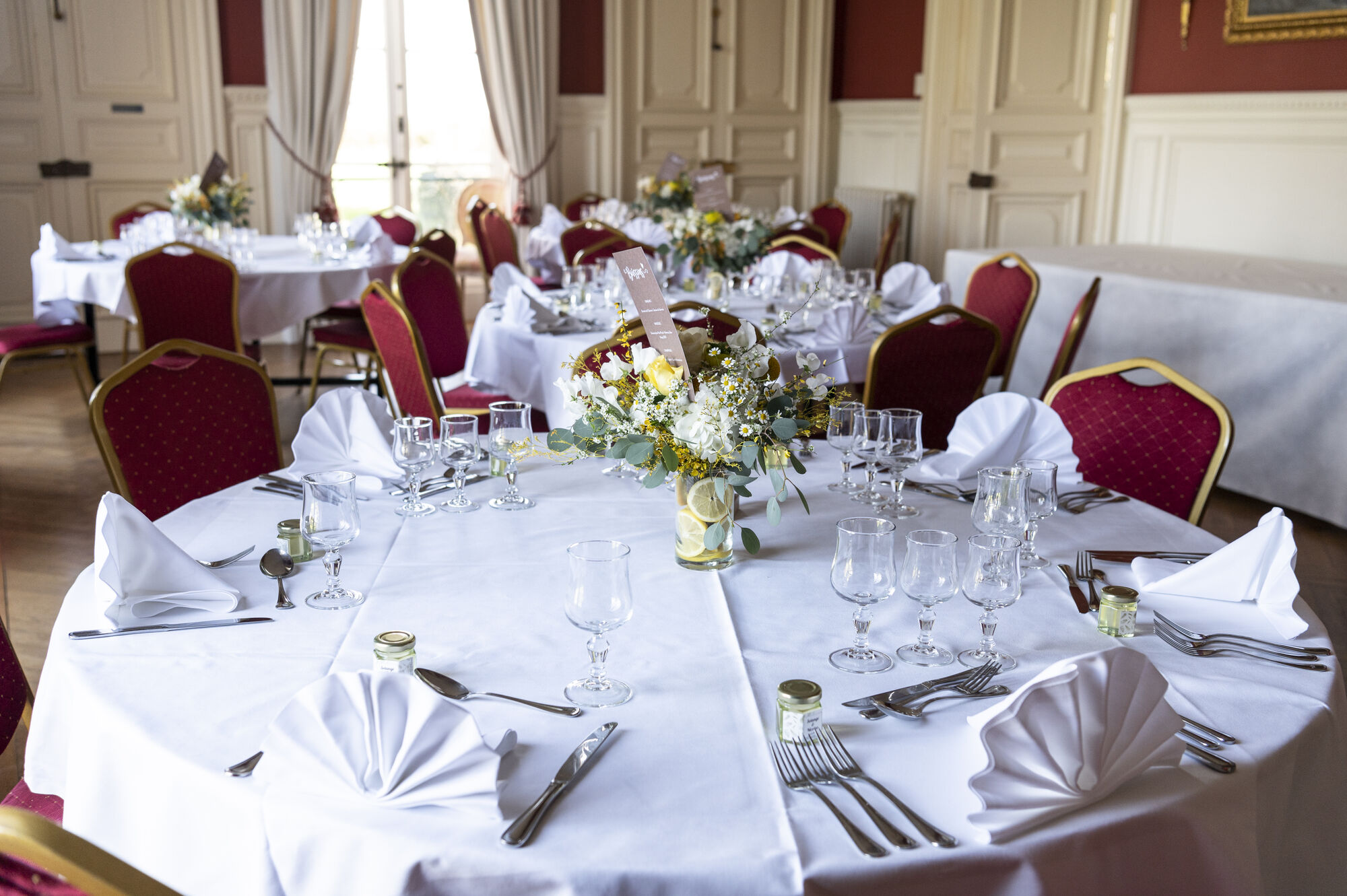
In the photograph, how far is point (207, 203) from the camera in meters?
5.69

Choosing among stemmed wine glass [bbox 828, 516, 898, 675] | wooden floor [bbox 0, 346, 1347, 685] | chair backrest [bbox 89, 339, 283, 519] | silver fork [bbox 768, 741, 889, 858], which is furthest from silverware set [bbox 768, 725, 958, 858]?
wooden floor [bbox 0, 346, 1347, 685]

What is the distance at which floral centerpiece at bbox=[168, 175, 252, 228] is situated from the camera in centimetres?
568

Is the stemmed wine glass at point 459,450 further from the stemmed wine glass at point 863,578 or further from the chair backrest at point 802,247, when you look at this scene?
the chair backrest at point 802,247

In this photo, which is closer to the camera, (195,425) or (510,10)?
(195,425)

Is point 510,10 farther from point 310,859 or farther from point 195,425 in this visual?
point 310,859

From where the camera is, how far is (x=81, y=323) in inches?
214

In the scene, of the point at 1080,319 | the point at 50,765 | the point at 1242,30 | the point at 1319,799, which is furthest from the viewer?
the point at 1242,30

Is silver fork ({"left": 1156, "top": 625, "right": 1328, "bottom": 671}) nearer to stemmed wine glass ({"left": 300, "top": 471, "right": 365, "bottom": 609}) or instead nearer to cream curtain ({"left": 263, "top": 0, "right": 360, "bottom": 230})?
stemmed wine glass ({"left": 300, "top": 471, "right": 365, "bottom": 609})

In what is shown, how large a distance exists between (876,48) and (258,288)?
17.4 ft

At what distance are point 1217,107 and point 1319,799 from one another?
5488 millimetres

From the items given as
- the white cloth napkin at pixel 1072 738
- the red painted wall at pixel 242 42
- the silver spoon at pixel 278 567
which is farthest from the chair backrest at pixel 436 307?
the red painted wall at pixel 242 42

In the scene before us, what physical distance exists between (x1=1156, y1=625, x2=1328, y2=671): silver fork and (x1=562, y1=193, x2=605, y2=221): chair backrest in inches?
260

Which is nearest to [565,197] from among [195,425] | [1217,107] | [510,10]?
[510,10]

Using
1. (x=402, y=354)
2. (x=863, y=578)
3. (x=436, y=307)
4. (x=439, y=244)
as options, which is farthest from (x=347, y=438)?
(x=439, y=244)
